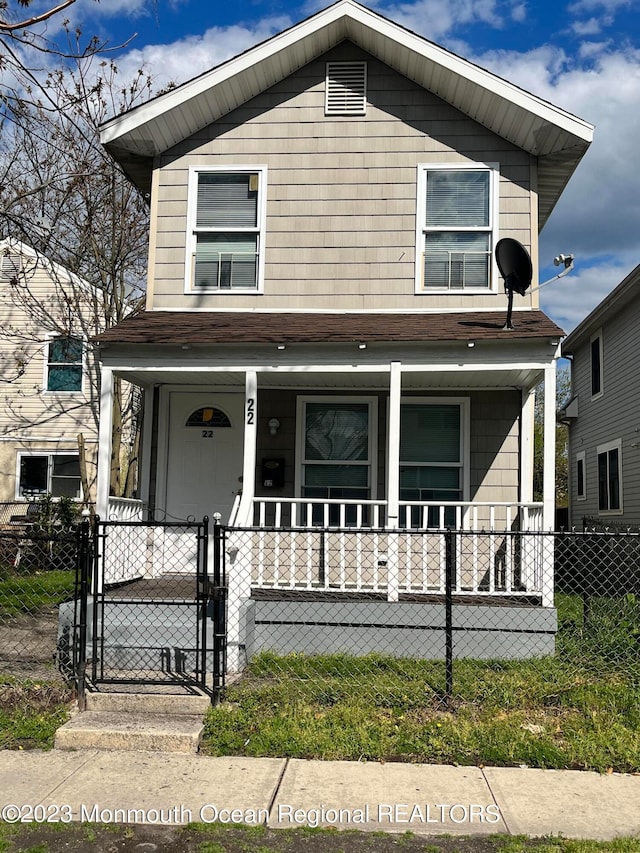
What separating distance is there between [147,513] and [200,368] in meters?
2.16

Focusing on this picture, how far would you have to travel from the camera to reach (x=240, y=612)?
275 inches

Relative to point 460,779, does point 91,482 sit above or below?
above

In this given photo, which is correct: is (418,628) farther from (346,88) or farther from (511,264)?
(346,88)

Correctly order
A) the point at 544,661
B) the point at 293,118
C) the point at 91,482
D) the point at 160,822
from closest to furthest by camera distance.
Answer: the point at 160,822 < the point at 544,661 < the point at 293,118 < the point at 91,482

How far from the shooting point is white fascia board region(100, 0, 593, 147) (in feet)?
28.3

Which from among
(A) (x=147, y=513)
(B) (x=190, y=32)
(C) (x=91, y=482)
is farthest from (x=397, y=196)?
(C) (x=91, y=482)

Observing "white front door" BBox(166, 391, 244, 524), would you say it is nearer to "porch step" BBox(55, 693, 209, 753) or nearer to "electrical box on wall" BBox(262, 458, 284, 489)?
"electrical box on wall" BBox(262, 458, 284, 489)

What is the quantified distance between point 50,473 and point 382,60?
40.9 feet

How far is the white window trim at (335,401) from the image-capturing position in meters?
9.30

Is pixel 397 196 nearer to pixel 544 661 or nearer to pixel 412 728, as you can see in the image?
pixel 544 661

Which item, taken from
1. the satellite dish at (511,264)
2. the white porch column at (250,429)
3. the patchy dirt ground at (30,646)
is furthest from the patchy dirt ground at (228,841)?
the satellite dish at (511,264)

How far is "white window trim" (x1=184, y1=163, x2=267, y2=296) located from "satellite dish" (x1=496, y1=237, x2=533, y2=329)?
113 inches

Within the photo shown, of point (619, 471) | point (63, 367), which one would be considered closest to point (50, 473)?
point (63, 367)

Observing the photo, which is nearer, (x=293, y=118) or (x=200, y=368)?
(x=200, y=368)
